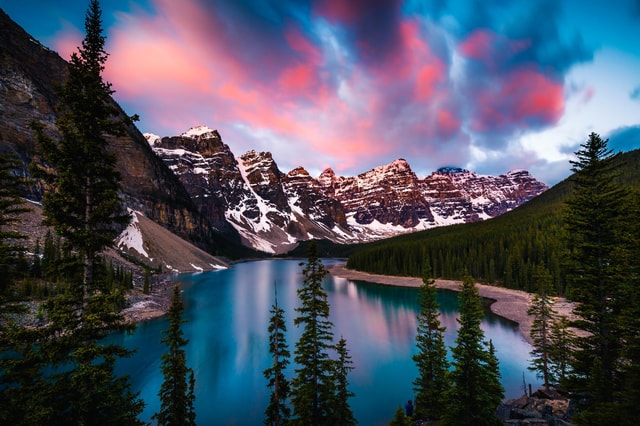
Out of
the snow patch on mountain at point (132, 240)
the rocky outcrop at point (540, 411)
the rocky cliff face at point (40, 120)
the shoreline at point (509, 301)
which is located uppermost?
the rocky cliff face at point (40, 120)

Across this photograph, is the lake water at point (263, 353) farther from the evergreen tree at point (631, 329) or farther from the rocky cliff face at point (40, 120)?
the rocky cliff face at point (40, 120)

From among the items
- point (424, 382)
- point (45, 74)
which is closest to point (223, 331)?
point (424, 382)

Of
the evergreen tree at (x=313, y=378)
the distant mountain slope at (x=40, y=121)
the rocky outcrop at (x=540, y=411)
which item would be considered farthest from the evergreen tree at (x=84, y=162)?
the distant mountain slope at (x=40, y=121)

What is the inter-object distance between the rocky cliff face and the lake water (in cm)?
3996

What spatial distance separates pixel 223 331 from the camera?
164 feet

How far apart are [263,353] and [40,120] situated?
128 metres

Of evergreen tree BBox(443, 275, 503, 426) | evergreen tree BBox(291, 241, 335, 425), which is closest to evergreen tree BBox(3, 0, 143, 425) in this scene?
evergreen tree BBox(291, 241, 335, 425)

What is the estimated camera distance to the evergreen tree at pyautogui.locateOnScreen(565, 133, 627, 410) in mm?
14266

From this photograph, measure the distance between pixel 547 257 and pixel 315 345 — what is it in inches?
3515

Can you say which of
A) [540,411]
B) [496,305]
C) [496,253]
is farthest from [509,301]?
[540,411]

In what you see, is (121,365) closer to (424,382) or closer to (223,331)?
(223,331)

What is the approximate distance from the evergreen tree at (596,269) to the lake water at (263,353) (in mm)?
16253

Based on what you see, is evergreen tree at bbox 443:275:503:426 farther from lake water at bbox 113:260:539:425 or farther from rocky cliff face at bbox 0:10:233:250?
rocky cliff face at bbox 0:10:233:250

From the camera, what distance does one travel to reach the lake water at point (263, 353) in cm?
2778
